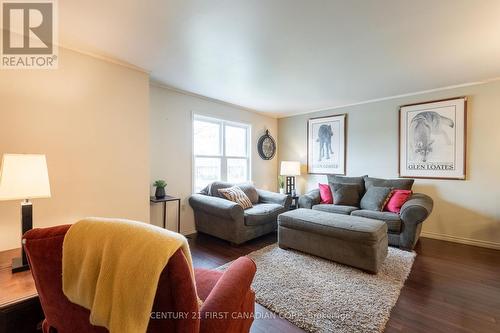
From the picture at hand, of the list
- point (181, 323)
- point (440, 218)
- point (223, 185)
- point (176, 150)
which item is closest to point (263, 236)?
point (223, 185)

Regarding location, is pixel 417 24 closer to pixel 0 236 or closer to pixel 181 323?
pixel 181 323

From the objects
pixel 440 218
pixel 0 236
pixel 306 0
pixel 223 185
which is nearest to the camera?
pixel 306 0

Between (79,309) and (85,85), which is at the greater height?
(85,85)

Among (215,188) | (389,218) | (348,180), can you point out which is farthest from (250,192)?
(389,218)

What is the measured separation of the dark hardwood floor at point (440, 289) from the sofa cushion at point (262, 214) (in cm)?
33

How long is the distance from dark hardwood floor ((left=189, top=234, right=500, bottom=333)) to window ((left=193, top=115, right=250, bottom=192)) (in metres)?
1.22

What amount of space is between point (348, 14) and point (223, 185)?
2.80m

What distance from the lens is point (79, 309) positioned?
0.88 meters

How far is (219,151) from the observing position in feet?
13.8

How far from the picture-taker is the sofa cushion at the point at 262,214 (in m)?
3.17

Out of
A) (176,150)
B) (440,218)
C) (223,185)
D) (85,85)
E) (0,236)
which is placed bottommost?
(440,218)

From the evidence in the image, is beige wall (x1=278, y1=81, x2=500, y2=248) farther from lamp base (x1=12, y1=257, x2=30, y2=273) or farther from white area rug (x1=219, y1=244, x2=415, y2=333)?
lamp base (x1=12, y1=257, x2=30, y2=273)

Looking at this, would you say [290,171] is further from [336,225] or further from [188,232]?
[188,232]

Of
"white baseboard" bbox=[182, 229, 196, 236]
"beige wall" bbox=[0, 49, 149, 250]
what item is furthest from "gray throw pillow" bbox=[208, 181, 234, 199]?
"beige wall" bbox=[0, 49, 149, 250]
